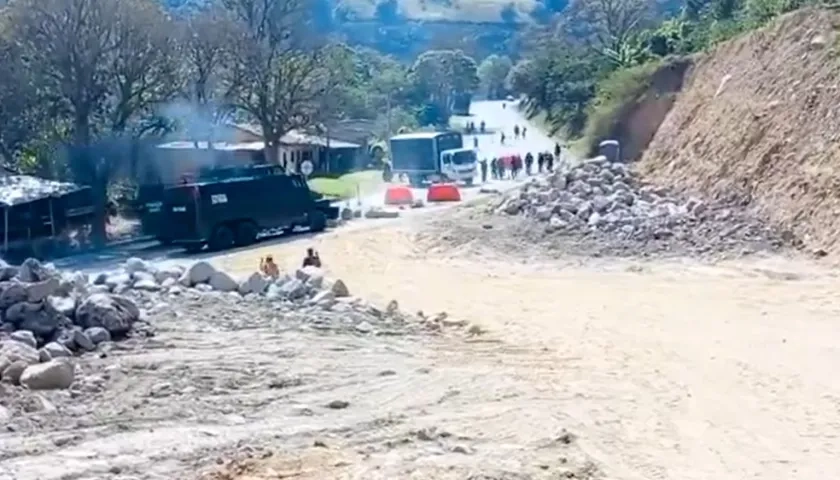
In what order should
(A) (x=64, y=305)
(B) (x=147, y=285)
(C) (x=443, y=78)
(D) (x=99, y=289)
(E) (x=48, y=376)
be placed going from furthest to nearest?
(C) (x=443, y=78) < (B) (x=147, y=285) < (D) (x=99, y=289) < (A) (x=64, y=305) < (E) (x=48, y=376)

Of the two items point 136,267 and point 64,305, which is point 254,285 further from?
point 64,305

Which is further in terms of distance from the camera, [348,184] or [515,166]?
[348,184]

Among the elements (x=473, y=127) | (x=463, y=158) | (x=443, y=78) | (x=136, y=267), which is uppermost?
(x=443, y=78)

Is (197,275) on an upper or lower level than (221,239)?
upper

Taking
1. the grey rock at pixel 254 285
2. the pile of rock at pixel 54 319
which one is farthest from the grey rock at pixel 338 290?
the pile of rock at pixel 54 319

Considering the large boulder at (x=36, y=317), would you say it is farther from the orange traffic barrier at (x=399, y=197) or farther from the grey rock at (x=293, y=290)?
the orange traffic barrier at (x=399, y=197)

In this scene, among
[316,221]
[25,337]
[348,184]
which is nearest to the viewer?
[25,337]

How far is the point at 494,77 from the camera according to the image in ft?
385

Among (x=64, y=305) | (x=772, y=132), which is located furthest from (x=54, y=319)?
(x=772, y=132)

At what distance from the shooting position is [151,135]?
4091 centimetres

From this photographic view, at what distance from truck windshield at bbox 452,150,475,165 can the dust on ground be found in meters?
33.4

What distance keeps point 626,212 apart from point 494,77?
92.1 meters

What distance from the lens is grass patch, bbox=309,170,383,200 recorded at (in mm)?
49219

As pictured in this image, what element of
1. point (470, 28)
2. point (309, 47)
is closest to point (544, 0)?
point (470, 28)
